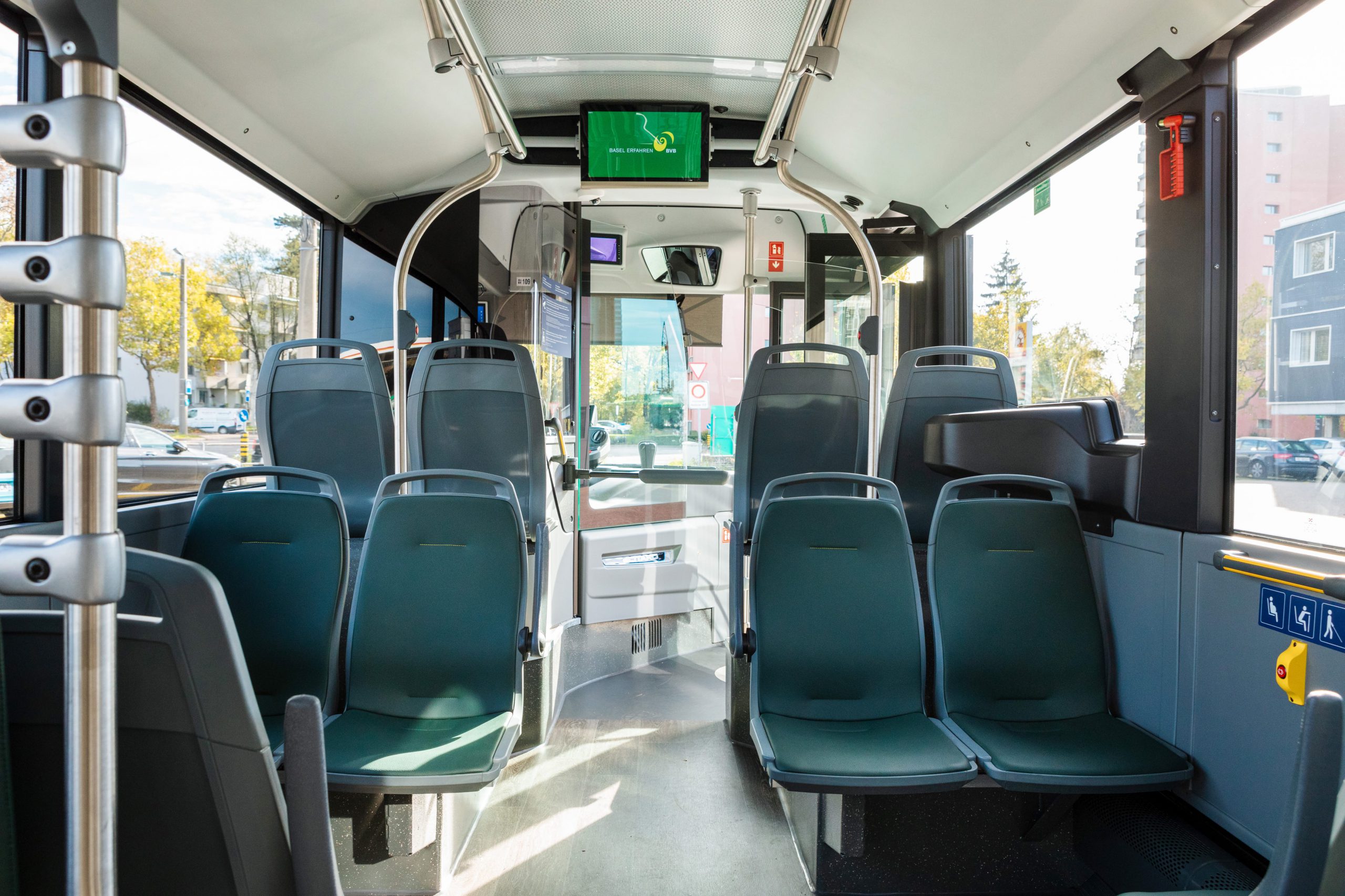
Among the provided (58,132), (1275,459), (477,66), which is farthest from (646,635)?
(58,132)

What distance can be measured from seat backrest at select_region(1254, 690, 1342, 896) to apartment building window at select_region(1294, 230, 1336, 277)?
152 centimetres

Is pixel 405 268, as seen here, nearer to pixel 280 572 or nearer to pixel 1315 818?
pixel 280 572

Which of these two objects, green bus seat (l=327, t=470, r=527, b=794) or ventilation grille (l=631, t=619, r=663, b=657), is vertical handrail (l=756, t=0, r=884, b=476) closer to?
green bus seat (l=327, t=470, r=527, b=794)

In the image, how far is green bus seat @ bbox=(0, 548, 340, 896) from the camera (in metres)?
0.65

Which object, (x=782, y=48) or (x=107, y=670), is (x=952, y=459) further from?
(x=107, y=670)

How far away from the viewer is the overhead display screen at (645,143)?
380 centimetres

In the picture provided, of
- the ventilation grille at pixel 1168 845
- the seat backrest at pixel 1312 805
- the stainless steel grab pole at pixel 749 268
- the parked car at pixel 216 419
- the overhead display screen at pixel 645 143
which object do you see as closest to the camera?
the seat backrest at pixel 1312 805

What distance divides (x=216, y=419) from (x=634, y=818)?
222 centimetres

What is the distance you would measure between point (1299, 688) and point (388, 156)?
4211mm

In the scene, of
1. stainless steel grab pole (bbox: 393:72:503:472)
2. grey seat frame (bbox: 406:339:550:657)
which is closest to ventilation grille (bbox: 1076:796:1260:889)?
grey seat frame (bbox: 406:339:550:657)

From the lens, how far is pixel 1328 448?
1878 mm

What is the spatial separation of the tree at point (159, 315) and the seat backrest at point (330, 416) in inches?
10.5

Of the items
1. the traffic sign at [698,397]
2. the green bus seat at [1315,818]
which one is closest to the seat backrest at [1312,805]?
the green bus seat at [1315,818]

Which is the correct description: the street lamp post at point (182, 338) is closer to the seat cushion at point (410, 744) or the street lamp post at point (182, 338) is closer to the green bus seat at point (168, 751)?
the seat cushion at point (410, 744)
